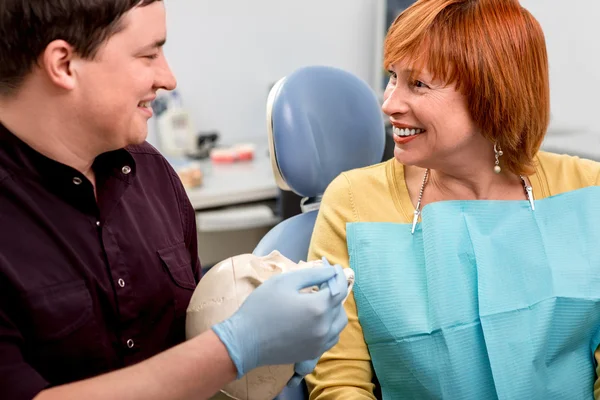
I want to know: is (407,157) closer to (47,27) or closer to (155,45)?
(155,45)

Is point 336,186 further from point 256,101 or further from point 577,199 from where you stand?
point 256,101

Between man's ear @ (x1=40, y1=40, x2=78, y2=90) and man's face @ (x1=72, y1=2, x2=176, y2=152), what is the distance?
11 mm

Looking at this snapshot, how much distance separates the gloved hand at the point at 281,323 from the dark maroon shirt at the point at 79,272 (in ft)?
0.63

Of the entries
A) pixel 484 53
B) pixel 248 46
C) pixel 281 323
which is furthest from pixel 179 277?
pixel 248 46

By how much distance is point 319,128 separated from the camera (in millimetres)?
1563

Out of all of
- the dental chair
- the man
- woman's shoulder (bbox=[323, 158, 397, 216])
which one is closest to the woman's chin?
woman's shoulder (bbox=[323, 158, 397, 216])

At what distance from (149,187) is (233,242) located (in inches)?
67.7

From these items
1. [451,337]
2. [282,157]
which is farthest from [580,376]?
[282,157]

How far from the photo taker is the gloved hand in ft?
3.06

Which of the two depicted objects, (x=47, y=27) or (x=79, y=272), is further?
(x=79, y=272)

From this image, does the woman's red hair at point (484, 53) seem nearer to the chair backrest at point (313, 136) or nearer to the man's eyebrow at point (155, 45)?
the chair backrest at point (313, 136)

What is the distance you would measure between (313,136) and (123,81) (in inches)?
27.2

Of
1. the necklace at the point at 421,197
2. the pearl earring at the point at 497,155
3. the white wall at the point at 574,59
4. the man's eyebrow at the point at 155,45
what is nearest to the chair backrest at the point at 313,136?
the necklace at the point at 421,197

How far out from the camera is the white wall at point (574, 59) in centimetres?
219
